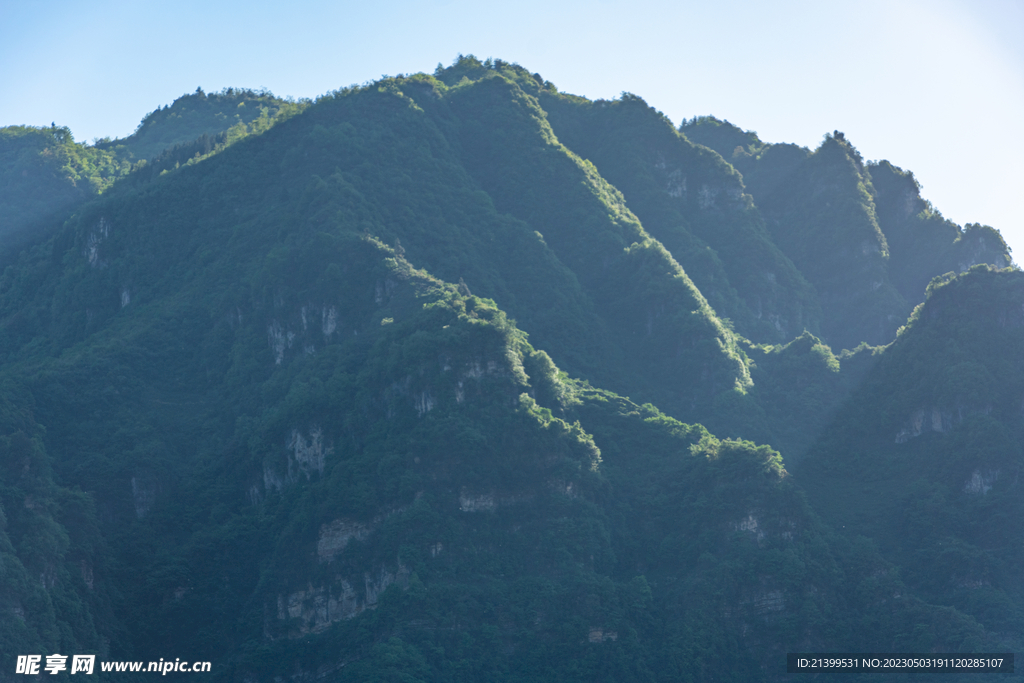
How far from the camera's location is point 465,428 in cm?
10375

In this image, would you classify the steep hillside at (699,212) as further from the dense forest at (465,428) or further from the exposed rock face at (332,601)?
the exposed rock face at (332,601)

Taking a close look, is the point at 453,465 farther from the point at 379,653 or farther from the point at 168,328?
the point at 168,328

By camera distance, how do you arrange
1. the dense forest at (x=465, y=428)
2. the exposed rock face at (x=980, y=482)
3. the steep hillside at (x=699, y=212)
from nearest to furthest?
the dense forest at (x=465, y=428) < the exposed rock face at (x=980, y=482) < the steep hillside at (x=699, y=212)

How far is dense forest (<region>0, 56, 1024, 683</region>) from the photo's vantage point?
96938mm

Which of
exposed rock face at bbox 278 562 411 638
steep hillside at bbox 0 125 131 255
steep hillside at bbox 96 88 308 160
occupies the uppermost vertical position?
steep hillside at bbox 96 88 308 160

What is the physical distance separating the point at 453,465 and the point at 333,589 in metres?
13.1

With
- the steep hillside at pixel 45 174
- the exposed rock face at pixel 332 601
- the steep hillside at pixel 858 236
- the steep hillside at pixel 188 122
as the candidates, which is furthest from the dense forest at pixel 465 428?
the steep hillside at pixel 188 122

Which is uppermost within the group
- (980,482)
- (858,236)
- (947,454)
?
(858,236)

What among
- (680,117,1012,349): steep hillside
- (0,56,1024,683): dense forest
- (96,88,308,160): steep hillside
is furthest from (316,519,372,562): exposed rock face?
(96,88,308,160): steep hillside

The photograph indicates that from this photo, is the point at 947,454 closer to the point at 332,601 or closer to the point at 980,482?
the point at 980,482

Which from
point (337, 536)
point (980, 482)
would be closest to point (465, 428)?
point (337, 536)

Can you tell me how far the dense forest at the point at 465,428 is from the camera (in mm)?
96938

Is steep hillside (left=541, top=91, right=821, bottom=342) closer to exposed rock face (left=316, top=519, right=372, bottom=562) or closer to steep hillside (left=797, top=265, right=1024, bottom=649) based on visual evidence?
Answer: steep hillside (left=797, top=265, right=1024, bottom=649)

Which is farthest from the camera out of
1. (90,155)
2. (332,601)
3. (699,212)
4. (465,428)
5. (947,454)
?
(90,155)
